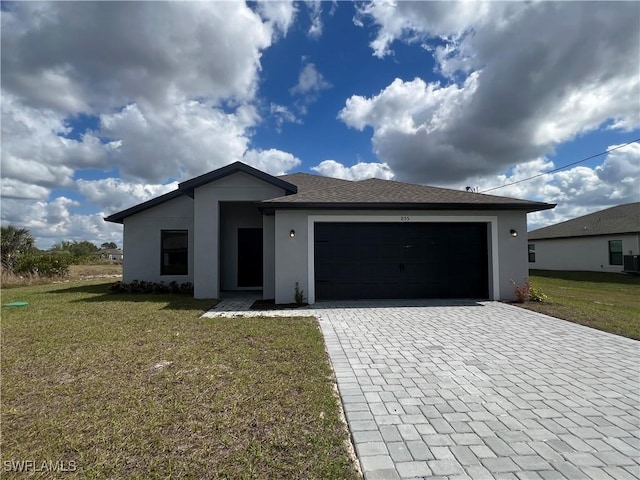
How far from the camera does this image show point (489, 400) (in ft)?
10.6

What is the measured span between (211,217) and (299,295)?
4.02m

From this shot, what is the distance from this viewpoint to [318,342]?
17.3 feet

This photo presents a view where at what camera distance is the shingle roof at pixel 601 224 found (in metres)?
20.7

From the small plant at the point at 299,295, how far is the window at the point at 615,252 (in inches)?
942

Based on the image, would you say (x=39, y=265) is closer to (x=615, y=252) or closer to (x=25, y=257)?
(x=25, y=257)

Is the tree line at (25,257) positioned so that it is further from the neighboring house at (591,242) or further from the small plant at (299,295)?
the neighboring house at (591,242)

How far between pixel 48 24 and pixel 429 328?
451 inches

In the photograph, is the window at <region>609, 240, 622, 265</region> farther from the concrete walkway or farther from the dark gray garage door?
the concrete walkway

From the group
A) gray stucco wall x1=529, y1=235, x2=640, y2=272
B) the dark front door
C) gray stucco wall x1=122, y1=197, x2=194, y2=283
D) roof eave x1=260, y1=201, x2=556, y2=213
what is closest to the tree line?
gray stucco wall x1=122, y1=197, x2=194, y2=283

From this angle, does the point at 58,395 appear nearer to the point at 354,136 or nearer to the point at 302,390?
the point at 302,390

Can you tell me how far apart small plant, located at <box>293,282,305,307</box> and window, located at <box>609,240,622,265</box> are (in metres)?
23.9

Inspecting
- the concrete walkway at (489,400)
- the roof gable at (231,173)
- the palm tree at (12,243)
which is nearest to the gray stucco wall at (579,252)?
the concrete walkway at (489,400)

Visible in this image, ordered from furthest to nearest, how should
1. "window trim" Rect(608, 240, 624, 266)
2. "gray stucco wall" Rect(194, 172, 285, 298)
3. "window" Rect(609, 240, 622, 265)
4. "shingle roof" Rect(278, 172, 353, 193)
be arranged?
1. "window" Rect(609, 240, 622, 265)
2. "window trim" Rect(608, 240, 624, 266)
3. "shingle roof" Rect(278, 172, 353, 193)
4. "gray stucco wall" Rect(194, 172, 285, 298)

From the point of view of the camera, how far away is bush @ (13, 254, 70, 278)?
1548cm
